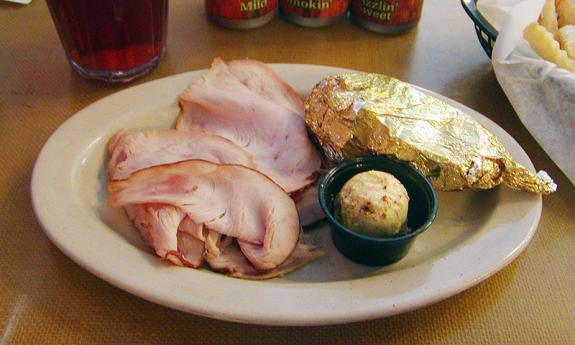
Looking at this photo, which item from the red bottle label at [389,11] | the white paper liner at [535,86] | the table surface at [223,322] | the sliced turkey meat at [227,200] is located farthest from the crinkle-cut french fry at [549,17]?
the sliced turkey meat at [227,200]

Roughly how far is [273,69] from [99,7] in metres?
0.31

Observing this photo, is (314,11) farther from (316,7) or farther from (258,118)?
(258,118)

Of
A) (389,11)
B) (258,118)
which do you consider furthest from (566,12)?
(258,118)

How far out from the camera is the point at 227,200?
2.30ft

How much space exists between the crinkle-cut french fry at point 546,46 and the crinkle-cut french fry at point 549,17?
0.18 ft

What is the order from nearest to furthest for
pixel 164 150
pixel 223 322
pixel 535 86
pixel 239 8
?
1. pixel 223 322
2. pixel 164 150
3. pixel 535 86
4. pixel 239 8

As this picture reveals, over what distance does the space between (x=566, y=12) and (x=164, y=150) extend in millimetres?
786

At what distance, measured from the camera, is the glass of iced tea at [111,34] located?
2.96 ft

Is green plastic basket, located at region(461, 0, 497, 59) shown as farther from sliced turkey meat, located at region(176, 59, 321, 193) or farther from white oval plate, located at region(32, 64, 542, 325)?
sliced turkey meat, located at region(176, 59, 321, 193)

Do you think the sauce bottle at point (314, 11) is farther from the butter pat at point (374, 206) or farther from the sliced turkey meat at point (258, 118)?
the butter pat at point (374, 206)

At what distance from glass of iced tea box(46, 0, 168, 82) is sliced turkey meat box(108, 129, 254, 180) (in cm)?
24

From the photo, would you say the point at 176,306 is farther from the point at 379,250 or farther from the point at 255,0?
the point at 255,0

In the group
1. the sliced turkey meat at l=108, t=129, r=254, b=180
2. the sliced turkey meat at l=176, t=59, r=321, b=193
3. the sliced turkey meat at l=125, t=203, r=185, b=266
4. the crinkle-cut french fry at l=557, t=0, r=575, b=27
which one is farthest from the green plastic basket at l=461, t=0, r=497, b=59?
the sliced turkey meat at l=125, t=203, r=185, b=266

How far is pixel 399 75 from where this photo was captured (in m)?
1.10
